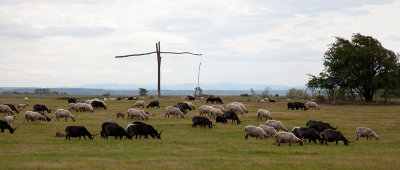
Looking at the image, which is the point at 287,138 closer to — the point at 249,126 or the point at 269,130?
the point at 249,126

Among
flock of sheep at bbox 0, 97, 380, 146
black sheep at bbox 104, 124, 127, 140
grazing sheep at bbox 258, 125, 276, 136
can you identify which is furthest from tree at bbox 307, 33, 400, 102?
black sheep at bbox 104, 124, 127, 140

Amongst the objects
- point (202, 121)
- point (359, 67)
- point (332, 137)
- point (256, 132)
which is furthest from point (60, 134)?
point (359, 67)

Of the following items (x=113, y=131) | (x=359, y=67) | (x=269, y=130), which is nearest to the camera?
(x=113, y=131)

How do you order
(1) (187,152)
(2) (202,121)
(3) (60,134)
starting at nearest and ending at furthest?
(1) (187,152) → (3) (60,134) → (2) (202,121)

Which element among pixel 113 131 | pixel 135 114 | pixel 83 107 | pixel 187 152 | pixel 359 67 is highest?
pixel 359 67

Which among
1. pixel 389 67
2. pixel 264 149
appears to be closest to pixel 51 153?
pixel 264 149

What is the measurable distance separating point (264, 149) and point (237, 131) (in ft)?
24.9

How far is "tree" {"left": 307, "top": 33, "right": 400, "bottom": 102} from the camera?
66938mm

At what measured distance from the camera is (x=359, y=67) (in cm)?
6850

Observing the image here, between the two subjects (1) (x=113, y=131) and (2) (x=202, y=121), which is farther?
(2) (x=202, y=121)

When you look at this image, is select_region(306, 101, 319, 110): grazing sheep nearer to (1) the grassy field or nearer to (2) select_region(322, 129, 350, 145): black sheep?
(1) the grassy field

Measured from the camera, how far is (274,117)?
128 ft

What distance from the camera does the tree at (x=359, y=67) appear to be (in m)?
66.9

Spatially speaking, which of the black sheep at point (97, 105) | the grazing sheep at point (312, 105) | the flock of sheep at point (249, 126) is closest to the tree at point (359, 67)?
the grazing sheep at point (312, 105)
